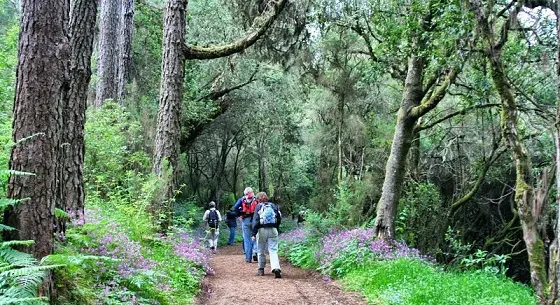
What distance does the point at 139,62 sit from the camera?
732 inches

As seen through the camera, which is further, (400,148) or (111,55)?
(111,55)

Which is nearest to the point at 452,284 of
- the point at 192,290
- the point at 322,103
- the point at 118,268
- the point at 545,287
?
the point at 545,287

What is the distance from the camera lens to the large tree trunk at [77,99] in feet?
20.8

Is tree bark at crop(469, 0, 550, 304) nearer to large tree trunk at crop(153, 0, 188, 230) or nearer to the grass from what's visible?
the grass

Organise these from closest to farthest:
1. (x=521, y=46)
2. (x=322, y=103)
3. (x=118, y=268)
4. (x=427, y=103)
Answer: (x=118, y=268) < (x=521, y=46) < (x=427, y=103) < (x=322, y=103)

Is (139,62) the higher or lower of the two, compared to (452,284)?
higher

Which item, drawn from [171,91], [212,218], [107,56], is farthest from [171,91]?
[212,218]

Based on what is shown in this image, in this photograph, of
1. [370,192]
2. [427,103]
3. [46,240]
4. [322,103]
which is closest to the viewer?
[46,240]

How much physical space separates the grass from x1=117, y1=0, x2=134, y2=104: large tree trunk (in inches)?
373

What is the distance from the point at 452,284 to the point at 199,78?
15.2m

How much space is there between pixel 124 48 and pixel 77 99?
9517 mm

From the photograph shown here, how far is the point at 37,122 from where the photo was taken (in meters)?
4.08

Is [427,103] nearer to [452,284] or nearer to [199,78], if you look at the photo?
[452,284]

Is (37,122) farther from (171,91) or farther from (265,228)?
(265,228)
